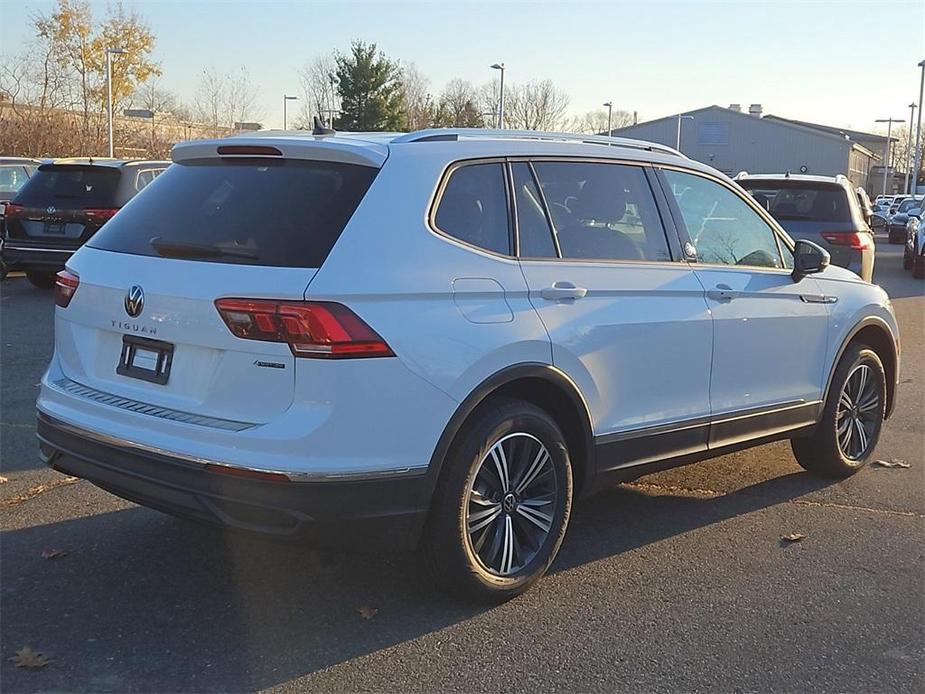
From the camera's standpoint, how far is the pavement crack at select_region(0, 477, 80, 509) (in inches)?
196

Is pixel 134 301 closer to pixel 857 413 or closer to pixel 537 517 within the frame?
pixel 537 517

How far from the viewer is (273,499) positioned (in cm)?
333

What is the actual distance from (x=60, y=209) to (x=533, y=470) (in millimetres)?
10474

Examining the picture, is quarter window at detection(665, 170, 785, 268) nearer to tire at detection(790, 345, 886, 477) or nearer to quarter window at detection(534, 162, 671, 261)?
quarter window at detection(534, 162, 671, 261)

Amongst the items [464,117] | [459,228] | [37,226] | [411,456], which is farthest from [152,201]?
[464,117]

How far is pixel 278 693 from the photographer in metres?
3.26

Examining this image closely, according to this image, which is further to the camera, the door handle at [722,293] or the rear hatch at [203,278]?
the door handle at [722,293]

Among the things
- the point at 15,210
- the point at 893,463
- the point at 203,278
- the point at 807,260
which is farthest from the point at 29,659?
the point at 15,210

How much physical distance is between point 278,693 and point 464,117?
187 ft

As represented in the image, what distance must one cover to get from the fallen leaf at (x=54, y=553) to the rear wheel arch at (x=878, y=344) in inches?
160

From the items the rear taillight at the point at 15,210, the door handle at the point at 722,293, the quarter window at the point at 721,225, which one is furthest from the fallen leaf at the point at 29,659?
the rear taillight at the point at 15,210

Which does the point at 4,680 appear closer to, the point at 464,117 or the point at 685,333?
the point at 685,333

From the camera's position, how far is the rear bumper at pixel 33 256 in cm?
1263

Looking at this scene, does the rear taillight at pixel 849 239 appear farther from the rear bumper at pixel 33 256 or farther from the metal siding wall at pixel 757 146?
the metal siding wall at pixel 757 146
